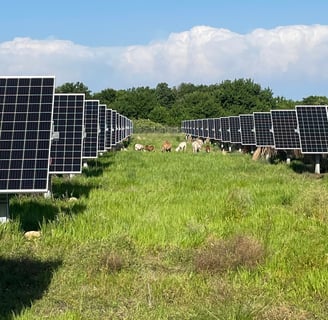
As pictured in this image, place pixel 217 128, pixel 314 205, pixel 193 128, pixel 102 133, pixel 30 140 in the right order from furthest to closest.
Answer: pixel 193 128 < pixel 217 128 < pixel 102 133 < pixel 314 205 < pixel 30 140

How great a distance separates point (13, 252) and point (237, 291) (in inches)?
136

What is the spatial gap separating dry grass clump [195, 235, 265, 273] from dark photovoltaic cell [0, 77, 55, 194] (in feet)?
8.79

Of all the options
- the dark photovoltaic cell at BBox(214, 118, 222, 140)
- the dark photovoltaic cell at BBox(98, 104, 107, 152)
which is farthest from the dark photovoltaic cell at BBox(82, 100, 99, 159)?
the dark photovoltaic cell at BBox(214, 118, 222, 140)

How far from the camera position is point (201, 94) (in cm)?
9806

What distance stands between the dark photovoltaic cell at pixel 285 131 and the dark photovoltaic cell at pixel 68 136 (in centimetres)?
1060

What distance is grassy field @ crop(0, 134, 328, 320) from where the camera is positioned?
6.01 meters

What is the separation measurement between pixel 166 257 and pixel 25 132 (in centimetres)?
335

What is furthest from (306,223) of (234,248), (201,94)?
(201,94)

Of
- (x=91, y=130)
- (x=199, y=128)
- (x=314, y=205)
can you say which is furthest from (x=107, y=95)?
(x=314, y=205)

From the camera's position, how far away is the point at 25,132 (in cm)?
933

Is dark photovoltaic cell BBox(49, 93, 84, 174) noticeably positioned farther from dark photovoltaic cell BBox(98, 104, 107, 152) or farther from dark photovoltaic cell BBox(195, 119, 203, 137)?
dark photovoltaic cell BBox(195, 119, 203, 137)

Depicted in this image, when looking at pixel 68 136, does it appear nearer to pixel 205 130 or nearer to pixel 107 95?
pixel 205 130

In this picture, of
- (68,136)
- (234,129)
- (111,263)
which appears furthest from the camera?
(234,129)

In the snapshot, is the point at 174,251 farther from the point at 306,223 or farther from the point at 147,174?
the point at 147,174
